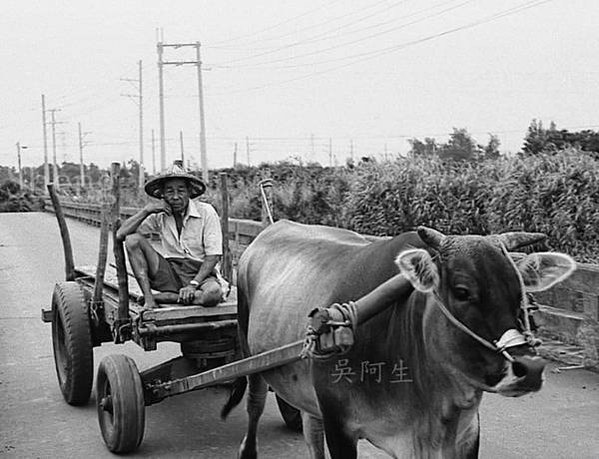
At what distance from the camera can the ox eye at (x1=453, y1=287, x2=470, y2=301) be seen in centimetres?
325

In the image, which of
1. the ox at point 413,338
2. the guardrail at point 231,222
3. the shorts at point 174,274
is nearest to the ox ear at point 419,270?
the ox at point 413,338

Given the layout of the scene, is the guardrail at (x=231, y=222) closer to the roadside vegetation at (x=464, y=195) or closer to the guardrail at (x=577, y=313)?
the roadside vegetation at (x=464, y=195)

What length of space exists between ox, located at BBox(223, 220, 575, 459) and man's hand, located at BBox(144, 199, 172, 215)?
129 centimetres

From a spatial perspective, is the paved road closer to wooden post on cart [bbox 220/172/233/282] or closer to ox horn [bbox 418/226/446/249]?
wooden post on cart [bbox 220/172/233/282]

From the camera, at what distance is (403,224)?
42.6 ft

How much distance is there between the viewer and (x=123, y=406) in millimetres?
5484

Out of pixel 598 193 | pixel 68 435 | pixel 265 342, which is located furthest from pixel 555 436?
pixel 598 193

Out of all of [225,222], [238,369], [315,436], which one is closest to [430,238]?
[238,369]

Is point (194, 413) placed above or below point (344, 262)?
below

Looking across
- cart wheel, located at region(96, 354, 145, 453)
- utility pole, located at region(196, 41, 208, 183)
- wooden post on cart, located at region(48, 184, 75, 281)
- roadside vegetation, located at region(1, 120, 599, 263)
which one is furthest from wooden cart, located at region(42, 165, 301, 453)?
utility pole, located at region(196, 41, 208, 183)

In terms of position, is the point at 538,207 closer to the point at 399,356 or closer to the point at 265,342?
the point at 265,342

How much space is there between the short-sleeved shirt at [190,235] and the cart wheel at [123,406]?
92 centimetres

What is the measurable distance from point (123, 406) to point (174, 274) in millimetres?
1110

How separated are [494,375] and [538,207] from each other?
25.4ft
